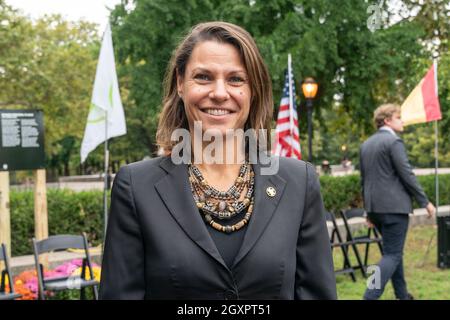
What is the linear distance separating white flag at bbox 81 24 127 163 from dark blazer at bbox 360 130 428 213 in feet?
8.61

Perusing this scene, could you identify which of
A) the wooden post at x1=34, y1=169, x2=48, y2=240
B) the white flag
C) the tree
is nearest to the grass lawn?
the white flag

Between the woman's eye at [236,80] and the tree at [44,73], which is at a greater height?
the tree at [44,73]

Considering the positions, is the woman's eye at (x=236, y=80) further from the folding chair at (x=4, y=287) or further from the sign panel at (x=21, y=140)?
the sign panel at (x=21, y=140)

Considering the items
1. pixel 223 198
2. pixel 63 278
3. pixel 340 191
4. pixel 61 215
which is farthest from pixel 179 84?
pixel 340 191

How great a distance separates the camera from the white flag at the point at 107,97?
6.43 meters

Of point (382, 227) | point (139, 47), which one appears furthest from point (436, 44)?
point (382, 227)

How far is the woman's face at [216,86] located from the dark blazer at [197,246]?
193 millimetres

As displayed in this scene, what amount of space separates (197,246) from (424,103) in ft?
28.1

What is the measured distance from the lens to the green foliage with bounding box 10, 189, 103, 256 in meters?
9.28

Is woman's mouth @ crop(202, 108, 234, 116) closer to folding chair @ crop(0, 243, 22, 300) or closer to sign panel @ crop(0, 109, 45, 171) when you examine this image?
folding chair @ crop(0, 243, 22, 300)

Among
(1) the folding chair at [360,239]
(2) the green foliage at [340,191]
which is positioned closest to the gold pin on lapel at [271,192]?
(1) the folding chair at [360,239]

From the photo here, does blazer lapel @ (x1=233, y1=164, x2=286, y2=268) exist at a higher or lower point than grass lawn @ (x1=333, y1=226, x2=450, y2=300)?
higher

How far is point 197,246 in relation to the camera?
5.67ft

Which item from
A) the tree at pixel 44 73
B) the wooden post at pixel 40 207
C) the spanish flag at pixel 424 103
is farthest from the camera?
the tree at pixel 44 73
